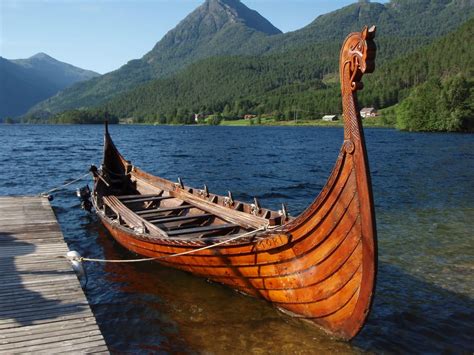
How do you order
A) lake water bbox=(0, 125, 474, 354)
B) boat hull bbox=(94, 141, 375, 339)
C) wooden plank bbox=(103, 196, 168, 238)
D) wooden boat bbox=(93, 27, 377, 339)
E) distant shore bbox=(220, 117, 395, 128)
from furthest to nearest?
1. distant shore bbox=(220, 117, 395, 128)
2. wooden plank bbox=(103, 196, 168, 238)
3. lake water bbox=(0, 125, 474, 354)
4. boat hull bbox=(94, 141, 375, 339)
5. wooden boat bbox=(93, 27, 377, 339)

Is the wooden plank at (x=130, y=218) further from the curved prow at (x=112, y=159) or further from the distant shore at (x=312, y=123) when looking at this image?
the distant shore at (x=312, y=123)

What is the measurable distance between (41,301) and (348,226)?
6055 mm

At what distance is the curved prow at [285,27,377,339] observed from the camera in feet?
23.2

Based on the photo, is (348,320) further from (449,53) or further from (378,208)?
(449,53)

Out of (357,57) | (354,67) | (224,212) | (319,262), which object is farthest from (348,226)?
(224,212)

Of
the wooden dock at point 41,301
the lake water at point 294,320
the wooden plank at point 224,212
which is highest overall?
the wooden plank at point 224,212

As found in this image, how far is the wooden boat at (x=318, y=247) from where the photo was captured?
7223 millimetres

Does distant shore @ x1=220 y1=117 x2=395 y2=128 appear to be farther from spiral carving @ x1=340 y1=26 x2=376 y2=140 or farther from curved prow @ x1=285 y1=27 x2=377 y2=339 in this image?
spiral carving @ x1=340 y1=26 x2=376 y2=140

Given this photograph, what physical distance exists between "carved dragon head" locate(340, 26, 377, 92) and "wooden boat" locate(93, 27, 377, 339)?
0.02 metres

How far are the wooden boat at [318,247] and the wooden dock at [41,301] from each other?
8.85 ft

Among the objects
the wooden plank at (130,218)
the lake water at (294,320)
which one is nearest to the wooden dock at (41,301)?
the lake water at (294,320)

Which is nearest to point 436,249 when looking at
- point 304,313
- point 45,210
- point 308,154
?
point 304,313

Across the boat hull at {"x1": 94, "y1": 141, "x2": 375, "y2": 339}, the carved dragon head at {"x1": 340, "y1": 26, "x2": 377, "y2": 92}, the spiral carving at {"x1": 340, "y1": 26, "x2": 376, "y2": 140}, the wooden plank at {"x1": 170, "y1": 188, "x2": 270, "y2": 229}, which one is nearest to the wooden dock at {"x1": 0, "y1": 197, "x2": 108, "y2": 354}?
the boat hull at {"x1": 94, "y1": 141, "x2": 375, "y2": 339}

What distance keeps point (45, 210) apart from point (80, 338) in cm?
1107
